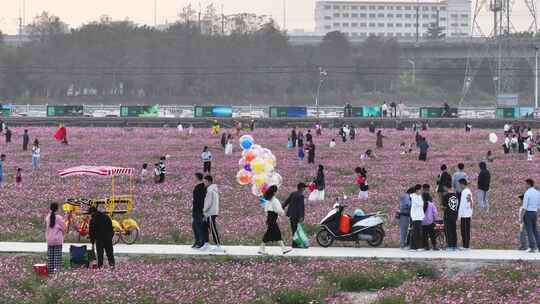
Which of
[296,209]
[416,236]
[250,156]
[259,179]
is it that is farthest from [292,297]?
[250,156]

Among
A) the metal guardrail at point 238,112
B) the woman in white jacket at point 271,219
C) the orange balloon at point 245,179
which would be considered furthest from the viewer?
the metal guardrail at point 238,112

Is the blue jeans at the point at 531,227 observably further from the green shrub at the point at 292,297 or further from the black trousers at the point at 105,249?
the black trousers at the point at 105,249

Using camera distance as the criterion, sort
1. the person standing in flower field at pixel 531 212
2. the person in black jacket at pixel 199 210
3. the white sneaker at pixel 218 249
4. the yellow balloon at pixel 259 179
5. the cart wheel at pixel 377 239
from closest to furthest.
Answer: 1. the person standing in flower field at pixel 531 212
2. the white sneaker at pixel 218 249
3. the person in black jacket at pixel 199 210
4. the cart wheel at pixel 377 239
5. the yellow balloon at pixel 259 179

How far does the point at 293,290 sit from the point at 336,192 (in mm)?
19940

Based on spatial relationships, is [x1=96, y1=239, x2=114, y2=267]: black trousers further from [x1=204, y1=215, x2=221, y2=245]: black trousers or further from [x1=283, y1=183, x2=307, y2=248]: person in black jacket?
[x1=283, y1=183, x2=307, y2=248]: person in black jacket

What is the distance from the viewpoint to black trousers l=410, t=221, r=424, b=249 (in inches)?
984

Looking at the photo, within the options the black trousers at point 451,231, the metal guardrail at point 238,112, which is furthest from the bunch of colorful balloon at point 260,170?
the metal guardrail at point 238,112

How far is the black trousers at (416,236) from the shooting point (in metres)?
25.0

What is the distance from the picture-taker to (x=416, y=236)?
25.1m

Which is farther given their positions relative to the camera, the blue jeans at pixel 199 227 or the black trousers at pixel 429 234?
the black trousers at pixel 429 234

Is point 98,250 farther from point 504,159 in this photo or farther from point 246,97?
point 246,97

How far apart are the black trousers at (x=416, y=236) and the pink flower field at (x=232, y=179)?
139cm

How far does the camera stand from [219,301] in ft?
65.0

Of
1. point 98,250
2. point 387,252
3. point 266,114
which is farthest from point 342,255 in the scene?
point 266,114
